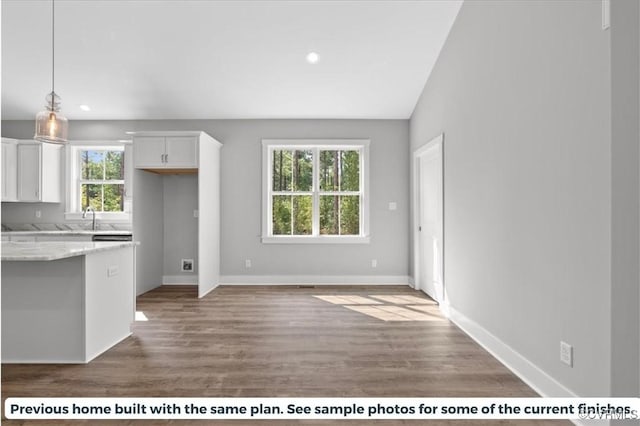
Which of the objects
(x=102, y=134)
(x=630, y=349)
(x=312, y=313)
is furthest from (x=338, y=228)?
(x=630, y=349)

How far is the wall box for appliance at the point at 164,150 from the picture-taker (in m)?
5.46

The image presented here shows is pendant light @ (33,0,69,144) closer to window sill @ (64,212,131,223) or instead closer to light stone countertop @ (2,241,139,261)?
light stone countertop @ (2,241,139,261)

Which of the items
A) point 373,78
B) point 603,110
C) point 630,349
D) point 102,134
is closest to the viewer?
point 630,349

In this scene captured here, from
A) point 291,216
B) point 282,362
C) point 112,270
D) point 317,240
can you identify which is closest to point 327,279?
point 317,240

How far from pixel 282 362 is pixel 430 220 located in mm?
3069

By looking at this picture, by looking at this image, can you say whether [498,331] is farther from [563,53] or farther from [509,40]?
[509,40]

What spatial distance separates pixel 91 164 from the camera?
252 inches

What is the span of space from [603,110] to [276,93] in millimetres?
4269

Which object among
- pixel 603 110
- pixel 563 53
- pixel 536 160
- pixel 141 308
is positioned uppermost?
pixel 563 53

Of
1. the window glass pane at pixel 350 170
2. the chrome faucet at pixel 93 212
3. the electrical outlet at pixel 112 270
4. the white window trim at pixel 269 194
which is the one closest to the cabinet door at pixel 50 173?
the chrome faucet at pixel 93 212

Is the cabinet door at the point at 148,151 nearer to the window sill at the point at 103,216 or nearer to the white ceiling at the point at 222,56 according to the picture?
the white ceiling at the point at 222,56

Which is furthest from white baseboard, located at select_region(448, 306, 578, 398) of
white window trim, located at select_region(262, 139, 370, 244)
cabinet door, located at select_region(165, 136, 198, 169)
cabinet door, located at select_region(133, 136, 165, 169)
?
cabinet door, located at select_region(133, 136, 165, 169)

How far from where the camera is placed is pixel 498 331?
322cm

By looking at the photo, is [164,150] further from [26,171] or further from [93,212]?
[26,171]
